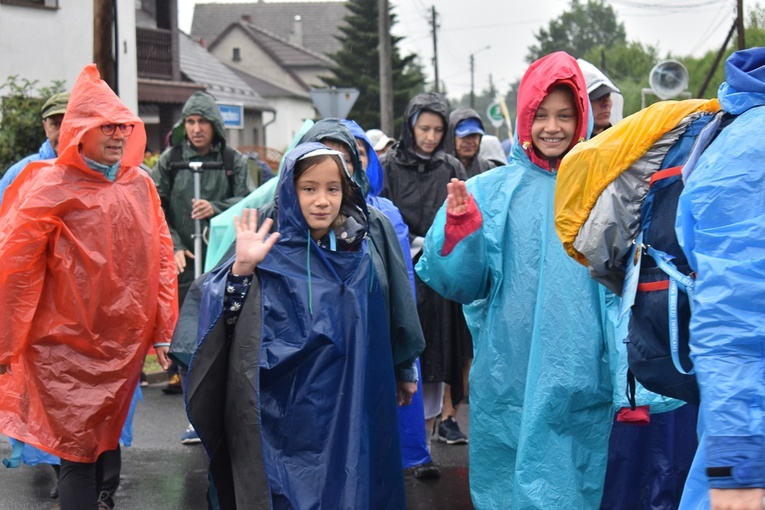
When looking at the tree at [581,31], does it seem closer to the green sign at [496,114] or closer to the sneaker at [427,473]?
the green sign at [496,114]

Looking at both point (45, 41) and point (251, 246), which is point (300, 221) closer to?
point (251, 246)

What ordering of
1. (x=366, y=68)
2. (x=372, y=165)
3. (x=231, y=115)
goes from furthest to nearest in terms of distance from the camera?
(x=366, y=68) → (x=231, y=115) → (x=372, y=165)

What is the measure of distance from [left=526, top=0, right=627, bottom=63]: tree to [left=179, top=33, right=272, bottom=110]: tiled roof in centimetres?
7487

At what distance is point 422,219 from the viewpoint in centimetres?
682

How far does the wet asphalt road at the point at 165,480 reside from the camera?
5887mm

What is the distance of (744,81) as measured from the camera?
261 cm

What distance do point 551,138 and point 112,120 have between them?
2.02 m

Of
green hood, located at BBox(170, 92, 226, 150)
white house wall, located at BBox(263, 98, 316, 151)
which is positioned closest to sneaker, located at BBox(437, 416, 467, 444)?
green hood, located at BBox(170, 92, 226, 150)

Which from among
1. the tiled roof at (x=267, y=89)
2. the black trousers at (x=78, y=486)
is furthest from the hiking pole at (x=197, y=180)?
the tiled roof at (x=267, y=89)

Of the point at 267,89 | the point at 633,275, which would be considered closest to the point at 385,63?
the point at 633,275

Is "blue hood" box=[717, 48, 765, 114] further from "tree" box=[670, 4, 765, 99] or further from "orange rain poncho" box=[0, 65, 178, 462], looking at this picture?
"tree" box=[670, 4, 765, 99]

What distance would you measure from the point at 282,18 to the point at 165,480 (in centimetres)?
9092

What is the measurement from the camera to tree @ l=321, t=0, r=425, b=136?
53.0 m

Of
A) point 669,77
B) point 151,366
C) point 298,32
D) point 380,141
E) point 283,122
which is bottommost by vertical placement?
point 151,366
